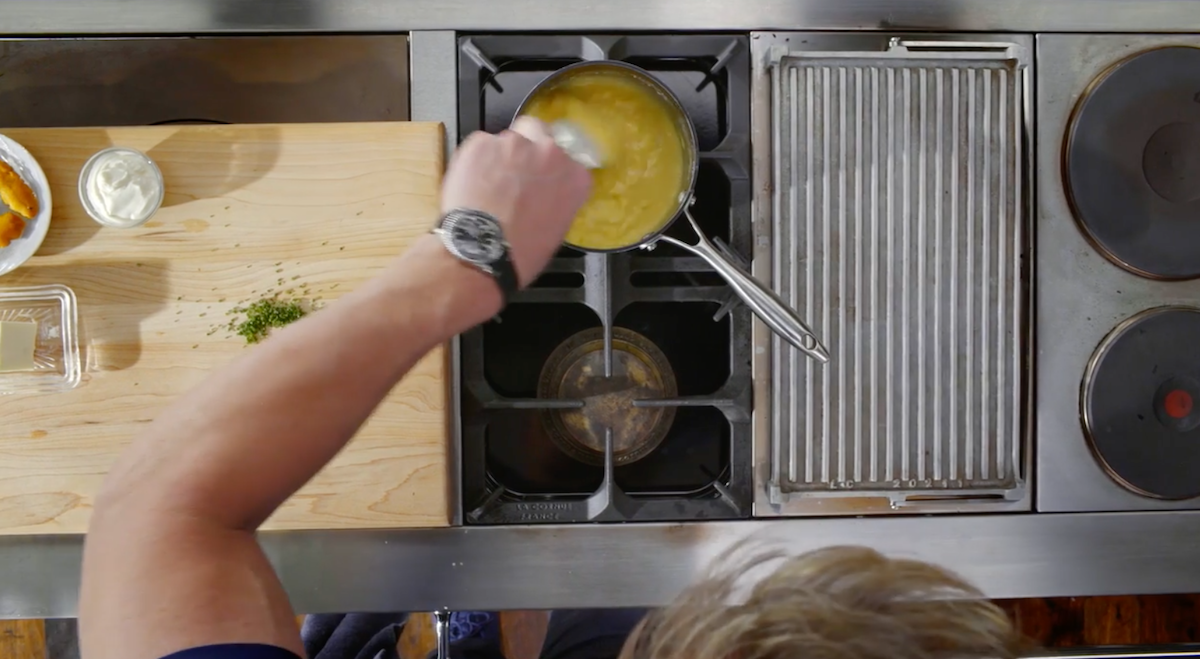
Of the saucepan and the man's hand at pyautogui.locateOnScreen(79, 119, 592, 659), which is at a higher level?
the saucepan

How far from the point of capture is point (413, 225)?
91cm

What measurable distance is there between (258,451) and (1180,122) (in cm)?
111

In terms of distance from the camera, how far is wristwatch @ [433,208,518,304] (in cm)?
74

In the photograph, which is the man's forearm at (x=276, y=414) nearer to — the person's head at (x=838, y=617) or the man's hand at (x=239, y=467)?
the man's hand at (x=239, y=467)

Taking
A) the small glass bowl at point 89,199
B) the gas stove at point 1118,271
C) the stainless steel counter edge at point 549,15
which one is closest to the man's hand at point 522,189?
the stainless steel counter edge at point 549,15

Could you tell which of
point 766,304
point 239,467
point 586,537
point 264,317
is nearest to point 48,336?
point 264,317

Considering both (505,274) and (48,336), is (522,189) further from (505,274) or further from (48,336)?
(48,336)

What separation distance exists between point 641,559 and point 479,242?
1.60 ft

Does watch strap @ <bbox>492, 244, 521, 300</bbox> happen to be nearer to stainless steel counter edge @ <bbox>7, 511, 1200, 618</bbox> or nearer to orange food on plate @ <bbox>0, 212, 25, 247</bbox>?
stainless steel counter edge @ <bbox>7, 511, 1200, 618</bbox>

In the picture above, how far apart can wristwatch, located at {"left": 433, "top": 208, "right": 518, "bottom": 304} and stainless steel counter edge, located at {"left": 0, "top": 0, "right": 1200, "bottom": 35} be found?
0.33m

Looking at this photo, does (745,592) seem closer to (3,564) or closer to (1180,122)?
(1180,122)

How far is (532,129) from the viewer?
2.78 ft

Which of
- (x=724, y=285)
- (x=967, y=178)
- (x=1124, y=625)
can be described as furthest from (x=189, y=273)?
(x=1124, y=625)

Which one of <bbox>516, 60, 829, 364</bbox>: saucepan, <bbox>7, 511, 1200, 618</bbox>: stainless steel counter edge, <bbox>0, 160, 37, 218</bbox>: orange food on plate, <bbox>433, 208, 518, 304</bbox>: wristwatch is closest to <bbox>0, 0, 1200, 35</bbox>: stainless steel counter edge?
<bbox>516, 60, 829, 364</bbox>: saucepan
